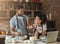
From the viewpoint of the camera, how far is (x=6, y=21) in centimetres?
559

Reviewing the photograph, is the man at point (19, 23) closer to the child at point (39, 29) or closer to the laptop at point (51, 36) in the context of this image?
the child at point (39, 29)

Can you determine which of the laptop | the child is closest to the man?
the child

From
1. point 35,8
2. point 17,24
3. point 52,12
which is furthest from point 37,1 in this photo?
point 17,24

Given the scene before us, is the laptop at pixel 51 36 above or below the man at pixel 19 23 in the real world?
below

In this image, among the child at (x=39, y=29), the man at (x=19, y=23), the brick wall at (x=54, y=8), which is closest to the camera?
the child at (x=39, y=29)

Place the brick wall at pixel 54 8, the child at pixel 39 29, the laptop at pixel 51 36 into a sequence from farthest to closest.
Answer: the brick wall at pixel 54 8, the child at pixel 39 29, the laptop at pixel 51 36

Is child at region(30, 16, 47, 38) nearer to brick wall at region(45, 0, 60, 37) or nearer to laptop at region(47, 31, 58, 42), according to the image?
laptop at region(47, 31, 58, 42)

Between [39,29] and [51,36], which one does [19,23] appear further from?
[51,36]

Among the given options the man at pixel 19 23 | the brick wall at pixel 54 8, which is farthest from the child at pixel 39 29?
the brick wall at pixel 54 8

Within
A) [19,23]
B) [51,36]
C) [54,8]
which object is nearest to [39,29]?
[51,36]

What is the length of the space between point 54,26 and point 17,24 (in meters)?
2.07

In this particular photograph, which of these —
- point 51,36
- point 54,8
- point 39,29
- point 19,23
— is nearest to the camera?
point 51,36

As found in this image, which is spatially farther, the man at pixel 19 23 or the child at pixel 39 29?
the man at pixel 19 23

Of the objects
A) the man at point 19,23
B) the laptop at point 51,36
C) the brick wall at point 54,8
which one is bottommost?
the laptop at point 51,36
